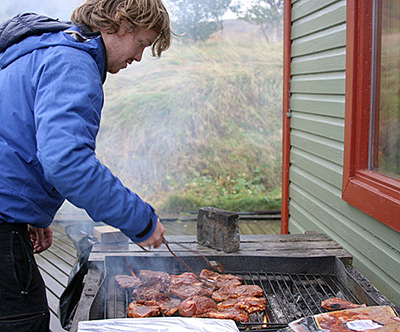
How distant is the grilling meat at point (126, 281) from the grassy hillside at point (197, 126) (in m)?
6.08

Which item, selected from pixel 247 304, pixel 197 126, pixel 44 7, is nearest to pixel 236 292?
pixel 247 304

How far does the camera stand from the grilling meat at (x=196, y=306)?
7.80ft

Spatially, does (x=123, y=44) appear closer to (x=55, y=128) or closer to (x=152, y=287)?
(x=55, y=128)

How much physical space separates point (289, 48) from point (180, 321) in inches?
147

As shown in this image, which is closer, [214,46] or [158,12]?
[158,12]

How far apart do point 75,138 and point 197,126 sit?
30.2 ft

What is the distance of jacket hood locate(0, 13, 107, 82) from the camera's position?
6.10ft

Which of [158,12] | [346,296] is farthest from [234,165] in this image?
[158,12]

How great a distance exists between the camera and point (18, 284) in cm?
205

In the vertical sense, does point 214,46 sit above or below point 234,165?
above

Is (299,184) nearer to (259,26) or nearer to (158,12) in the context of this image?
(158,12)

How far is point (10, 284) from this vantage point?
203 centimetres

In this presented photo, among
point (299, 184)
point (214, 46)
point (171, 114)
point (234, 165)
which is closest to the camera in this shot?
point (299, 184)

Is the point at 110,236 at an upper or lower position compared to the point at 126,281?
upper
